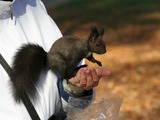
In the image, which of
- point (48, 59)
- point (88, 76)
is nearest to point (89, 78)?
point (88, 76)

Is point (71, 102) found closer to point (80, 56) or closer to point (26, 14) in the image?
point (80, 56)

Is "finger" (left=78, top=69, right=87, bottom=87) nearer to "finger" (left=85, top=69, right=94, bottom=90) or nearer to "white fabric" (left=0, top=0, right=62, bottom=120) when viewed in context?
"finger" (left=85, top=69, right=94, bottom=90)

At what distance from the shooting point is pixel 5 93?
97.4 inches

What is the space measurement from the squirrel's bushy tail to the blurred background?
286 centimetres

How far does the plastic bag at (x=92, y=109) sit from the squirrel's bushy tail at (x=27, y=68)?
0.24 m

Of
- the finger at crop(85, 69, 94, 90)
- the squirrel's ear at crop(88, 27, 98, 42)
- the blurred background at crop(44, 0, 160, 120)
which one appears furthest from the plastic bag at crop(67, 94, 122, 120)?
the blurred background at crop(44, 0, 160, 120)

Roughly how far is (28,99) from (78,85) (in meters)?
0.30

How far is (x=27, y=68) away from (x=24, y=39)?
0.13 metres

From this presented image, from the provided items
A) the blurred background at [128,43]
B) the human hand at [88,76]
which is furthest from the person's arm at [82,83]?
the blurred background at [128,43]

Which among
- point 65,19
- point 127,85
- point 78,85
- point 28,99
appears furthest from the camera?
point 65,19

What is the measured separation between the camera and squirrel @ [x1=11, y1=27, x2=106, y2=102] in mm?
2492

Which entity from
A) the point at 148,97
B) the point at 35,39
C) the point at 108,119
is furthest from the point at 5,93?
the point at 148,97

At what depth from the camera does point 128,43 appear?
28.3ft

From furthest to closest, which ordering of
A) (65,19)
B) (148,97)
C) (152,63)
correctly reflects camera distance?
1. (65,19)
2. (152,63)
3. (148,97)
